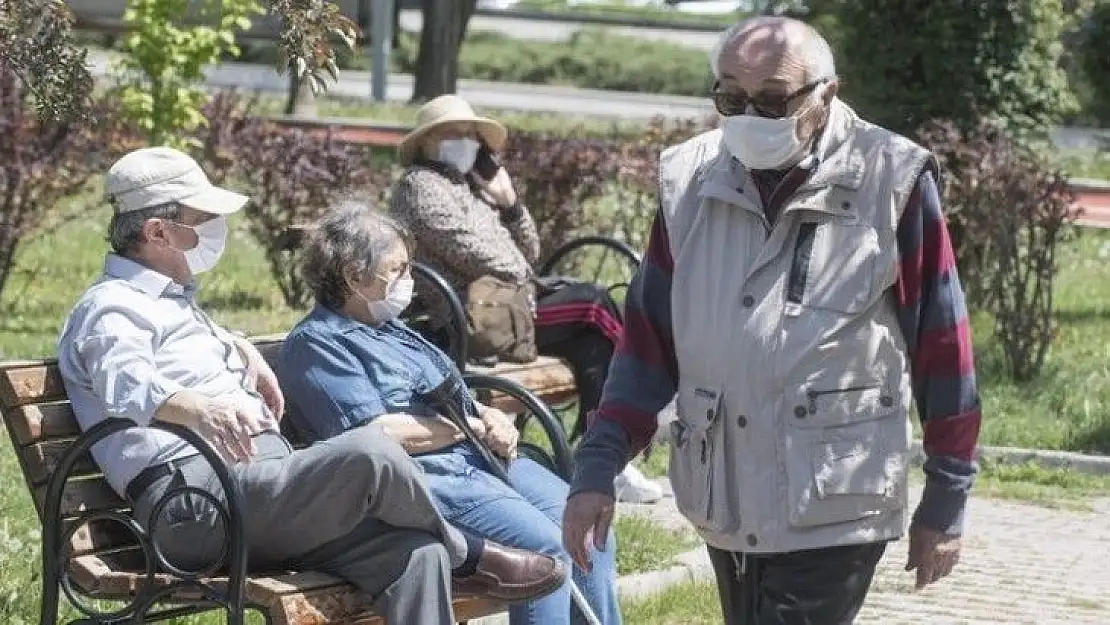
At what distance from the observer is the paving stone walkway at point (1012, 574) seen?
6922 millimetres

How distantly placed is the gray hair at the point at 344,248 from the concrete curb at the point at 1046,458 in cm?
432

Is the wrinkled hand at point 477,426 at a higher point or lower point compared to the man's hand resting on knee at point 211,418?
lower

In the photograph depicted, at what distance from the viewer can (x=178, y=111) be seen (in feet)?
41.1

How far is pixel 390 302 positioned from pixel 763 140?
73.0 inches

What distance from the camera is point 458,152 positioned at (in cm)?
803

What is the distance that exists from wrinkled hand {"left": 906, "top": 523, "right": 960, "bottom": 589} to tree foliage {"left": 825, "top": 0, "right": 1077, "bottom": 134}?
9.69 meters

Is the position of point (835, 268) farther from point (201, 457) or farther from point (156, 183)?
Answer: point (156, 183)

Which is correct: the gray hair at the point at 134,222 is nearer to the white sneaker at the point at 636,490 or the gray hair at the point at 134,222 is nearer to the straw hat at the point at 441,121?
the straw hat at the point at 441,121

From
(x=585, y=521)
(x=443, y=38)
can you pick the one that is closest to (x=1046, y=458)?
(x=585, y=521)

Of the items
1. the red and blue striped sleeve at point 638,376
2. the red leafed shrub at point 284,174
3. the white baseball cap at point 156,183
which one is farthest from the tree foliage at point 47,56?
the red leafed shrub at point 284,174

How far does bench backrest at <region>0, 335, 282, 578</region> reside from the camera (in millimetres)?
5051

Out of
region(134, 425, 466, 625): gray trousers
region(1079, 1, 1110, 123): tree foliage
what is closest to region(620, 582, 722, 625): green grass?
region(134, 425, 466, 625): gray trousers

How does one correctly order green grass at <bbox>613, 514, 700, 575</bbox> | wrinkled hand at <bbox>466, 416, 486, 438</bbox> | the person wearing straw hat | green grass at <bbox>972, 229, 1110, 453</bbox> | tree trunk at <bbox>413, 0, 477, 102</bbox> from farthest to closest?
1. tree trunk at <bbox>413, 0, 477, 102</bbox>
2. green grass at <bbox>972, 229, 1110, 453</bbox>
3. the person wearing straw hat
4. green grass at <bbox>613, 514, 700, 575</bbox>
5. wrinkled hand at <bbox>466, 416, 486, 438</bbox>

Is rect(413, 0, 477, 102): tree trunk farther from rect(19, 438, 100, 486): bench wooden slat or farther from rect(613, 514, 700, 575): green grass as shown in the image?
rect(19, 438, 100, 486): bench wooden slat
